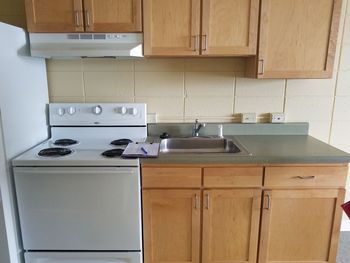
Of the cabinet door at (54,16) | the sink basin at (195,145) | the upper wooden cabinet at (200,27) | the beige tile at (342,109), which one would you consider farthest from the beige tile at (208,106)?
the cabinet door at (54,16)

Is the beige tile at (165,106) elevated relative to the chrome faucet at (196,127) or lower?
elevated

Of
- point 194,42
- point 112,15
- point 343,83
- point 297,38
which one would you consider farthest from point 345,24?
point 112,15

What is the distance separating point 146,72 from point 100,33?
476mm

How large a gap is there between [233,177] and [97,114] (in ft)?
3.68

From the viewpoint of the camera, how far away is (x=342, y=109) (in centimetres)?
209

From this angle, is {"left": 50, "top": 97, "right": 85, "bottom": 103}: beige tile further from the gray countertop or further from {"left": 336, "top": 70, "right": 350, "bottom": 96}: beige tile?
{"left": 336, "top": 70, "right": 350, "bottom": 96}: beige tile

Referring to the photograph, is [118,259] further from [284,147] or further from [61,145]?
[284,147]

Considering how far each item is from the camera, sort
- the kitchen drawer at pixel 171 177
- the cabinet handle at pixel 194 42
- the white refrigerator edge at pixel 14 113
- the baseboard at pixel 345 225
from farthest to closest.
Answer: the baseboard at pixel 345 225
the cabinet handle at pixel 194 42
the kitchen drawer at pixel 171 177
the white refrigerator edge at pixel 14 113

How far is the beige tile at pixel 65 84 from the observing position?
2041mm

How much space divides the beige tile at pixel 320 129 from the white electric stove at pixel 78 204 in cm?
149

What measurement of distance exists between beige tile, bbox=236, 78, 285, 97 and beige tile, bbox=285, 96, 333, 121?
0.12 m

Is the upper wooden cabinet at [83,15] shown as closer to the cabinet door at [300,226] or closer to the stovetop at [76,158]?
the stovetop at [76,158]

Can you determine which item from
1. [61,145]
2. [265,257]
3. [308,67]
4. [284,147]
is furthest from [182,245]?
[308,67]

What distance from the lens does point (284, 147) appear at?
1731 millimetres
